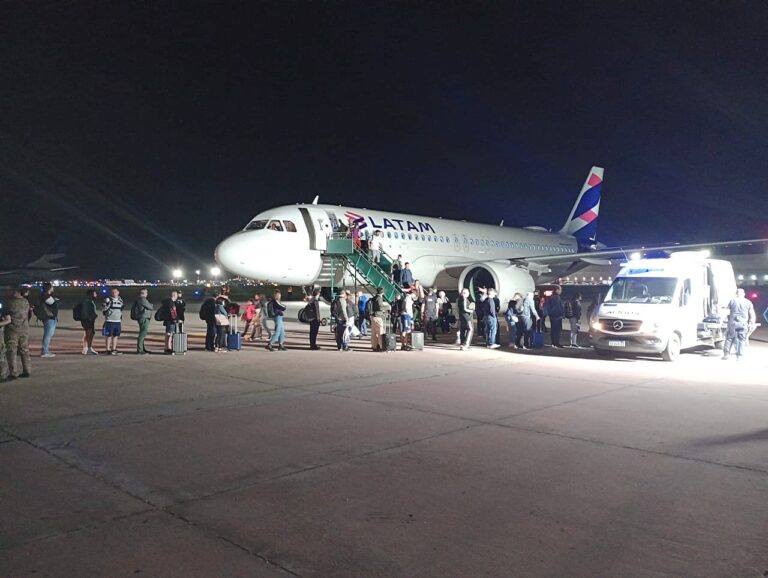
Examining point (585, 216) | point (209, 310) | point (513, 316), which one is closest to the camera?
point (209, 310)

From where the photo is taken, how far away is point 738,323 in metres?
12.5

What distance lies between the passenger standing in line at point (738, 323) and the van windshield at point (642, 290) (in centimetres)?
123

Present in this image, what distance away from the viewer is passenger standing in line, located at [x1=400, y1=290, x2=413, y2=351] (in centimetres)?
1418

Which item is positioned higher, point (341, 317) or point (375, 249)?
point (375, 249)

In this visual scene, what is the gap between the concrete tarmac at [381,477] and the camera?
144 inches

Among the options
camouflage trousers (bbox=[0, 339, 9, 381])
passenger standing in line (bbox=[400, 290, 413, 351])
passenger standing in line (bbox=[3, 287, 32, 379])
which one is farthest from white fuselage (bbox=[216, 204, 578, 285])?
camouflage trousers (bbox=[0, 339, 9, 381])

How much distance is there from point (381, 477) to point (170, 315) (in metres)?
8.77

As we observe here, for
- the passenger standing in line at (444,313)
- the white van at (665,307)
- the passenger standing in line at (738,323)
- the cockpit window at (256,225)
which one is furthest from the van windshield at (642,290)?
the cockpit window at (256,225)

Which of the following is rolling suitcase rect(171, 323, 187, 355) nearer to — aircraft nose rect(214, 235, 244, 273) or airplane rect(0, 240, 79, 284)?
aircraft nose rect(214, 235, 244, 273)

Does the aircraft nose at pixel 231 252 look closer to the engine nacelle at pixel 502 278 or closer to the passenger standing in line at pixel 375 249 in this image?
the passenger standing in line at pixel 375 249

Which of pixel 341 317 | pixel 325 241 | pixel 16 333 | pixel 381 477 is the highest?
pixel 325 241

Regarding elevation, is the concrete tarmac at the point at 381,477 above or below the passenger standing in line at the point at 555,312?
below

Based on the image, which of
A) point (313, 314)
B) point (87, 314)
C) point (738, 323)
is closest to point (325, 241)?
point (313, 314)

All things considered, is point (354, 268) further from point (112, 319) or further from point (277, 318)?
point (112, 319)
